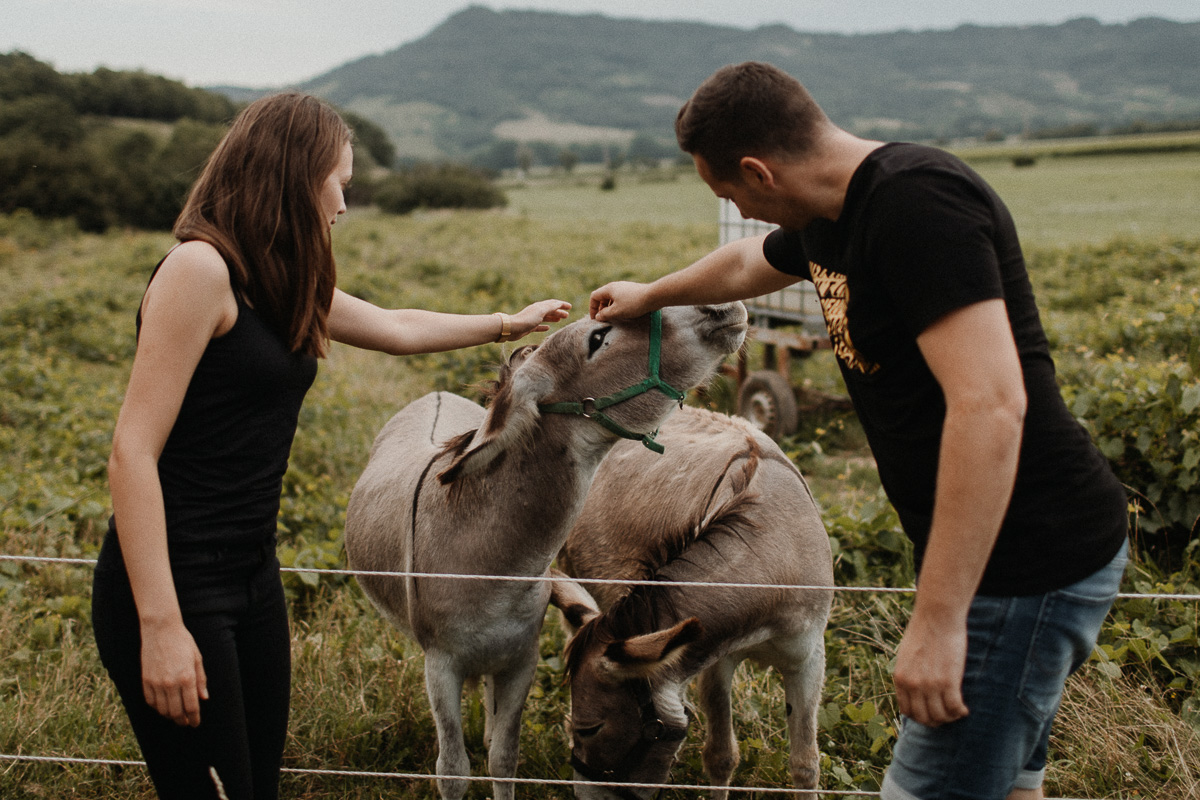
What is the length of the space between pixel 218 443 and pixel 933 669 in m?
1.60

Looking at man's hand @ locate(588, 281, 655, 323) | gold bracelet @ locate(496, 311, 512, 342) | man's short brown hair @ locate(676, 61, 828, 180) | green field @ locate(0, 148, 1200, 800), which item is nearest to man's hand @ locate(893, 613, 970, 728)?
man's short brown hair @ locate(676, 61, 828, 180)

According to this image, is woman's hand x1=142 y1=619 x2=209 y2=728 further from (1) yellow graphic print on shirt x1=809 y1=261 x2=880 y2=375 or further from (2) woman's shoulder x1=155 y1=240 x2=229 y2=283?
(1) yellow graphic print on shirt x1=809 y1=261 x2=880 y2=375

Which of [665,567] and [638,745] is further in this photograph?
[665,567]

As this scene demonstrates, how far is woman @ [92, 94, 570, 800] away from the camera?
1.71m

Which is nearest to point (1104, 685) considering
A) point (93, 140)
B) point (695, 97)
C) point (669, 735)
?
point (669, 735)

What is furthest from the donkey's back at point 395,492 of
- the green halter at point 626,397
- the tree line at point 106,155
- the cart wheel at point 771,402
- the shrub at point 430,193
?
the shrub at point 430,193

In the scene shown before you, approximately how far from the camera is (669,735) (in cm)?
247

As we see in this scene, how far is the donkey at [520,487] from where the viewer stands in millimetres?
2516

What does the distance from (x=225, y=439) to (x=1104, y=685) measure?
131 inches

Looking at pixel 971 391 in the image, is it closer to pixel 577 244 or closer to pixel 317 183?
pixel 317 183

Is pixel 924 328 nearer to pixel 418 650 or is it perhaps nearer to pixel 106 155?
pixel 418 650

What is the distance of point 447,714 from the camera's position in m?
2.74

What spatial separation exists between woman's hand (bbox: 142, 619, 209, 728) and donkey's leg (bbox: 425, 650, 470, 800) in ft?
3.31

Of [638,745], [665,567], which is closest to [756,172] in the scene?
[665,567]
